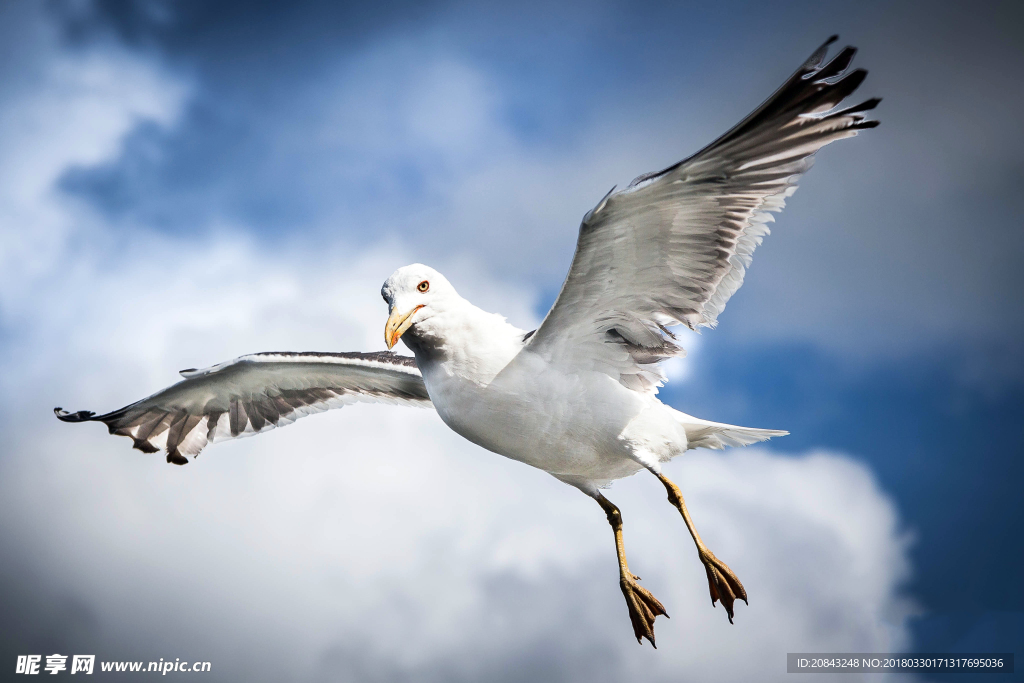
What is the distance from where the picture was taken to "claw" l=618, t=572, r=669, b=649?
6.66 m

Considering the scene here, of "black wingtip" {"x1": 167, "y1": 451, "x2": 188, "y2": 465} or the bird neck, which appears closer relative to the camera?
the bird neck

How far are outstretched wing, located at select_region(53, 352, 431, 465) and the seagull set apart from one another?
2133mm

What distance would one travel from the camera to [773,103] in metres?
4.82

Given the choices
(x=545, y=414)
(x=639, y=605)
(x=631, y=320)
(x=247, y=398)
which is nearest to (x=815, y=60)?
(x=631, y=320)

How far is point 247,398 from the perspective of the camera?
880 cm

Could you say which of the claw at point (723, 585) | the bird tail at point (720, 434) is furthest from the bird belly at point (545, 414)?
the claw at point (723, 585)

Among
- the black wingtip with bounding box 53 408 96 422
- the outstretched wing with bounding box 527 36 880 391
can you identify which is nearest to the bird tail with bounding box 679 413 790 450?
the outstretched wing with bounding box 527 36 880 391

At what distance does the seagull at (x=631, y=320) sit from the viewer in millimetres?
5047

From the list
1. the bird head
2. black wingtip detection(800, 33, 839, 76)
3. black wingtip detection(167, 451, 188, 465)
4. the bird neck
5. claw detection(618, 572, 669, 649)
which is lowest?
claw detection(618, 572, 669, 649)

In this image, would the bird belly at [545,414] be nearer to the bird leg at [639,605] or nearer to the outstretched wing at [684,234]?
the outstretched wing at [684,234]

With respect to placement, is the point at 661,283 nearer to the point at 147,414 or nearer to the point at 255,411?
the point at 255,411

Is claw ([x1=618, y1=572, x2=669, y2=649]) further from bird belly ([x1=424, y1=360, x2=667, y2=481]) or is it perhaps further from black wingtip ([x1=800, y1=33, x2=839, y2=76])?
black wingtip ([x1=800, y1=33, x2=839, y2=76])

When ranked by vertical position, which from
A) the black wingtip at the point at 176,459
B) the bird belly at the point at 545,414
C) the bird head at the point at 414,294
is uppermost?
the bird head at the point at 414,294

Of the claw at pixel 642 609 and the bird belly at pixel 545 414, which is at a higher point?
the bird belly at pixel 545 414
